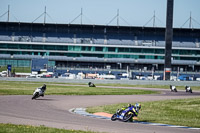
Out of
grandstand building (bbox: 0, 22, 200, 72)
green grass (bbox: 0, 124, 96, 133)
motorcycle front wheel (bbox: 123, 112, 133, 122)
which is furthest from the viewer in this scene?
grandstand building (bbox: 0, 22, 200, 72)

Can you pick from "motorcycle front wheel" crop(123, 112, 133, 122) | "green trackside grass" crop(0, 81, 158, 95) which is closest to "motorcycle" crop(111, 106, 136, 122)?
"motorcycle front wheel" crop(123, 112, 133, 122)

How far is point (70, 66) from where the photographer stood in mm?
111375

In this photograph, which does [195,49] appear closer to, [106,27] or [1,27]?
[106,27]

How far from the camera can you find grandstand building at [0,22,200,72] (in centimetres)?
11056

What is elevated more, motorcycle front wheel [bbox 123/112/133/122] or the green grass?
motorcycle front wheel [bbox 123/112/133/122]

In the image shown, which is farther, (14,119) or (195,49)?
(195,49)

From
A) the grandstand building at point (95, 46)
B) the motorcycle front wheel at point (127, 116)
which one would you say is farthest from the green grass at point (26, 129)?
the grandstand building at point (95, 46)

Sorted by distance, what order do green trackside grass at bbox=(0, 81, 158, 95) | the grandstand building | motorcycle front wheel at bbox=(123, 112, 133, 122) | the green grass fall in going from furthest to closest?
the grandstand building → green trackside grass at bbox=(0, 81, 158, 95) → motorcycle front wheel at bbox=(123, 112, 133, 122) → the green grass

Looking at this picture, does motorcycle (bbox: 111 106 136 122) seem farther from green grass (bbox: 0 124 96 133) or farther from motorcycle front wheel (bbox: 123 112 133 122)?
green grass (bbox: 0 124 96 133)

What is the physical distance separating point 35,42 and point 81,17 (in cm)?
1565

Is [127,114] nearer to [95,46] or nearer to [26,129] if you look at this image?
[26,129]

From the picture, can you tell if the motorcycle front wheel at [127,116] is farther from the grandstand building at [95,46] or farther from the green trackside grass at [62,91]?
the grandstand building at [95,46]

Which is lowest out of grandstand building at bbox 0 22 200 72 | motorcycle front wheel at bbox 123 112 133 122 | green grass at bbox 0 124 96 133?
green grass at bbox 0 124 96 133

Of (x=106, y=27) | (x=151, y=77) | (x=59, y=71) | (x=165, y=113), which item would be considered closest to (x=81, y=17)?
(x=106, y=27)
